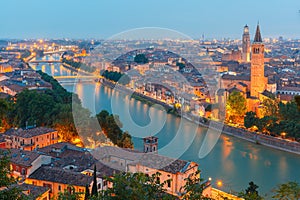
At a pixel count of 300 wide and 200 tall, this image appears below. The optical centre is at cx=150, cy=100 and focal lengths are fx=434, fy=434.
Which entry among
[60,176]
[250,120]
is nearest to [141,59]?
[250,120]

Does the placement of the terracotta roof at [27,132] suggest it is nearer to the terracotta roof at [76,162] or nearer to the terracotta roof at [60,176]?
the terracotta roof at [76,162]

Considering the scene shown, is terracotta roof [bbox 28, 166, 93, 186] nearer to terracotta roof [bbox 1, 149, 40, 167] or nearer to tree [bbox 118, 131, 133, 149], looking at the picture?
terracotta roof [bbox 1, 149, 40, 167]

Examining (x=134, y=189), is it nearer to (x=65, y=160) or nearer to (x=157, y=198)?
(x=157, y=198)

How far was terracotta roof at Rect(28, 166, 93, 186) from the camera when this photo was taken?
3662 mm

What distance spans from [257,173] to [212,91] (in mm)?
5157

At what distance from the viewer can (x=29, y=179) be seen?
3879 millimetres

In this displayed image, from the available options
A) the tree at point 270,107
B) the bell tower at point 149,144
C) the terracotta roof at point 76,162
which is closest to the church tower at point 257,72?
the tree at point 270,107

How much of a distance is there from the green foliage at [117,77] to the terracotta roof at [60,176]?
30.6 ft

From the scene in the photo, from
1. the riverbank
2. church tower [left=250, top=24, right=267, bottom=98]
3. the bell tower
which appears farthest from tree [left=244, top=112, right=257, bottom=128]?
the bell tower

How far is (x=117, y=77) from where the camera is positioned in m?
14.3

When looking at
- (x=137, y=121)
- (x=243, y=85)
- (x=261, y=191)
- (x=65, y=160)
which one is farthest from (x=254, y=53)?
(x=65, y=160)

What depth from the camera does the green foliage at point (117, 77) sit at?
13286 millimetres

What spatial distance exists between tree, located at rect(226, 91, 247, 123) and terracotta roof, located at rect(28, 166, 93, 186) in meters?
4.99

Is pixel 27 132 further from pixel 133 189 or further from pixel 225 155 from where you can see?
pixel 133 189
